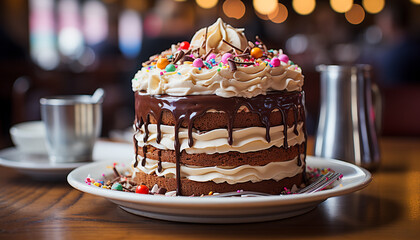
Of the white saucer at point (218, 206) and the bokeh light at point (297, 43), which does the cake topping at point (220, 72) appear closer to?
the white saucer at point (218, 206)

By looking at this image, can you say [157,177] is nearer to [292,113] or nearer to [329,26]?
[292,113]

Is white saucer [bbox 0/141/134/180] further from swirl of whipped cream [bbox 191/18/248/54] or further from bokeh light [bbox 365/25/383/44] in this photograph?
bokeh light [bbox 365/25/383/44]

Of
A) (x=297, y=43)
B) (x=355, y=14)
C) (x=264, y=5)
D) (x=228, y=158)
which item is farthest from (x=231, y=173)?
(x=355, y=14)

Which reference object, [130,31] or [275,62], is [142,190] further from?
[130,31]

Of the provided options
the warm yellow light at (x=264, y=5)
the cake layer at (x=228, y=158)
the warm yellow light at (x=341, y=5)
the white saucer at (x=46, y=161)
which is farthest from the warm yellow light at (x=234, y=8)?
the cake layer at (x=228, y=158)

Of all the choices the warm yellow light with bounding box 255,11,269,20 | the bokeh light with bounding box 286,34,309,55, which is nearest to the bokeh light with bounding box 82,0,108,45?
the warm yellow light with bounding box 255,11,269,20

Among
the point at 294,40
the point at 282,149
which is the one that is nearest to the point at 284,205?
the point at 282,149
